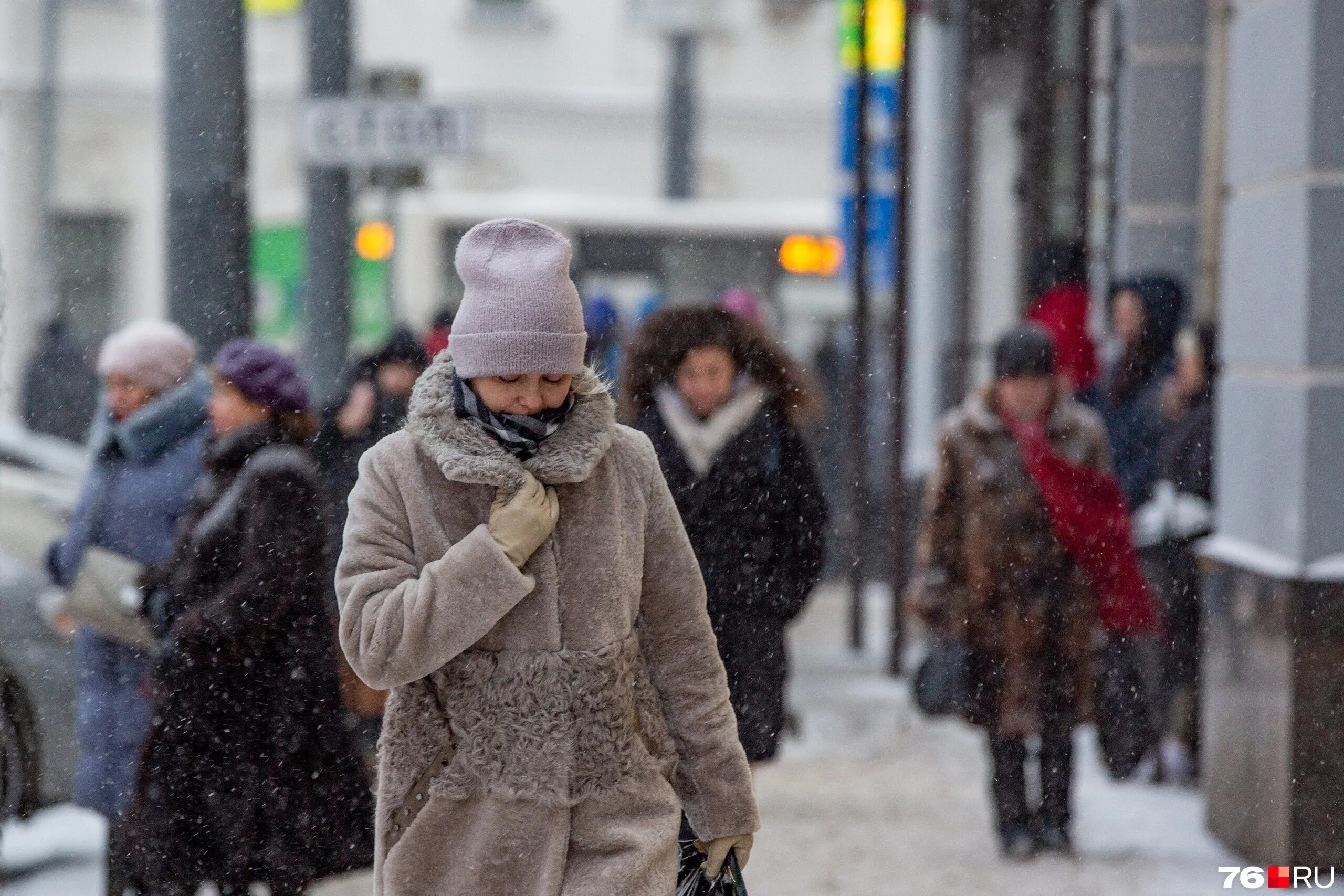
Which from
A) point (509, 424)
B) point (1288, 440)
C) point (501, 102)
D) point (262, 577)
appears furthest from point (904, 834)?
point (501, 102)

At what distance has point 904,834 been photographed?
243 inches

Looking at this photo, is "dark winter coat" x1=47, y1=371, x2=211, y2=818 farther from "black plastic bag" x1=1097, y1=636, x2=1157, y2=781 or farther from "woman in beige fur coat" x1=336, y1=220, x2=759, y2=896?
"black plastic bag" x1=1097, y1=636, x2=1157, y2=781

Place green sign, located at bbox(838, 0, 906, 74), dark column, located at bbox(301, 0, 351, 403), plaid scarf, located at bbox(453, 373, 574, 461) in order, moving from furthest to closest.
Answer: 1. green sign, located at bbox(838, 0, 906, 74)
2. dark column, located at bbox(301, 0, 351, 403)
3. plaid scarf, located at bbox(453, 373, 574, 461)

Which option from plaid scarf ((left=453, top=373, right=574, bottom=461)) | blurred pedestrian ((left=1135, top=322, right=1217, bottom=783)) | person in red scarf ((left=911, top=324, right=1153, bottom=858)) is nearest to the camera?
plaid scarf ((left=453, top=373, right=574, bottom=461))

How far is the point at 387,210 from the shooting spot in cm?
868

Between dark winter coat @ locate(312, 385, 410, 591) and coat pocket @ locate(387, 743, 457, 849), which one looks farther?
dark winter coat @ locate(312, 385, 410, 591)

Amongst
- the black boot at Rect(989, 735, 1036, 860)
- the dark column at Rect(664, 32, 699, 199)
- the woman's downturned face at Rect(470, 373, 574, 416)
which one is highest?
the dark column at Rect(664, 32, 699, 199)

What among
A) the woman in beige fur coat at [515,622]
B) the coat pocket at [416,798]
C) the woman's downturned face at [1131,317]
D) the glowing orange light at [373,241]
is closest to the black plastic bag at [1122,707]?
the woman's downturned face at [1131,317]

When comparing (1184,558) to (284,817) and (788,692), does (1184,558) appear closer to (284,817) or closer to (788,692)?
(788,692)

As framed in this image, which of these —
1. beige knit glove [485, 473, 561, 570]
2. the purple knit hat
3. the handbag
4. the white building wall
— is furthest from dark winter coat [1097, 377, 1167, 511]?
the white building wall

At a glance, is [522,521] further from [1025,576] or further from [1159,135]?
[1159,135]

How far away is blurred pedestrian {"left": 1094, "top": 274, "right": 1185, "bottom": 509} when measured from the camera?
23.3ft

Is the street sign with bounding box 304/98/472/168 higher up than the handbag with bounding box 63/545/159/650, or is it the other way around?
the street sign with bounding box 304/98/472/168

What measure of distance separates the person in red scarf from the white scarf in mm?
1374
